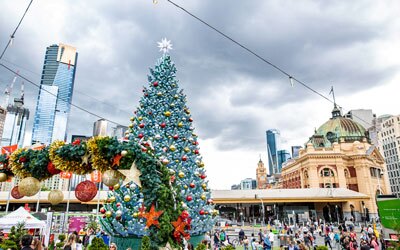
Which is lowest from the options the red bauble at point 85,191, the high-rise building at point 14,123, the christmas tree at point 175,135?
the red bauble at point 85,191

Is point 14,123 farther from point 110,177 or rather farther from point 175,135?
point 110,177

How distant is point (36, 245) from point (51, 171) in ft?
7.59

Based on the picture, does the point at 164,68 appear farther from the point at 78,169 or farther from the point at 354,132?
the point at 354,132

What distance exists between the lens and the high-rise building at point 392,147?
3861 inches

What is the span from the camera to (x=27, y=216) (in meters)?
16.0

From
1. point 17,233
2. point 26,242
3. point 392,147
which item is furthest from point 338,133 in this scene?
point 26,242

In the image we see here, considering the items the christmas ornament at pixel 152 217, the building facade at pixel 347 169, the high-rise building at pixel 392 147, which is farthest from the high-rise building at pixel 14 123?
the high-rise building at pixel 392 147

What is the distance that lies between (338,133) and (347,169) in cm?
983

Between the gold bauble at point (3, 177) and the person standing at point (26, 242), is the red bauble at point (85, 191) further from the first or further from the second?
the person standing at point (26, 242)

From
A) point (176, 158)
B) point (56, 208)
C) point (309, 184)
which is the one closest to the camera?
point (176, 158)

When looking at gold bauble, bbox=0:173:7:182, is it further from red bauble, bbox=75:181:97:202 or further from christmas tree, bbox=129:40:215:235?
christmas tree, bbox=129:40:215:235

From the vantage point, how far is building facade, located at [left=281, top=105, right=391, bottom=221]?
51.5 m

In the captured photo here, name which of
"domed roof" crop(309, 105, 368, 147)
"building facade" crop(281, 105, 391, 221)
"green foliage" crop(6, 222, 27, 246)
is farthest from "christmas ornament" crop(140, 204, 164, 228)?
"domed roof" crop(309, 105, 368, 147)

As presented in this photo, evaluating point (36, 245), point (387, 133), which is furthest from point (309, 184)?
point (387, 133)
